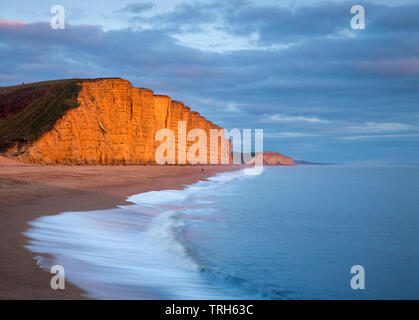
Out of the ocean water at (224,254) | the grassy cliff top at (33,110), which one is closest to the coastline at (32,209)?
the ocean water at (224,254)

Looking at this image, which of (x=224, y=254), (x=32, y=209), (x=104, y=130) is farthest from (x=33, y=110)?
(x=224, y=254)

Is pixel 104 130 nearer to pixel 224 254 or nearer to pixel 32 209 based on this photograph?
pixel 32 209

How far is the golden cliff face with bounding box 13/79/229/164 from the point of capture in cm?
3525

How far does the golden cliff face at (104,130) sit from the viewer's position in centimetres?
3525

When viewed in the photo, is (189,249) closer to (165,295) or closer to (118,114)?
(165,295)

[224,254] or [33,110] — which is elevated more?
[33,110]

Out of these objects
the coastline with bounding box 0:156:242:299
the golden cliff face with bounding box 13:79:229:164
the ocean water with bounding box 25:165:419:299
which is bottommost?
the ocean water with bounding box 25:165:419:299

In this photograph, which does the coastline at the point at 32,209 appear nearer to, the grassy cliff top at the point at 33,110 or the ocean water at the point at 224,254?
the ocean water at the point at 224,254

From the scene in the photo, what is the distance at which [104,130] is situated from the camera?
4225 centimetres

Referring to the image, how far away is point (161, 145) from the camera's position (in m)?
56.3

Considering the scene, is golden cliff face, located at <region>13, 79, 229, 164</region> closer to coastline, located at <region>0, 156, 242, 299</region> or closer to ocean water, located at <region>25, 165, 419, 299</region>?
coastline, located at <region>0, 156, 242, 299</region>

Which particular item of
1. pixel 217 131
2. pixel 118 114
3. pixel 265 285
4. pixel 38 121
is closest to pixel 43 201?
pixel 265 285

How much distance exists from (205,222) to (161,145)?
45.9 metres

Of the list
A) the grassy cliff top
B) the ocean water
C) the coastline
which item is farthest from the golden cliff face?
the ocean water
